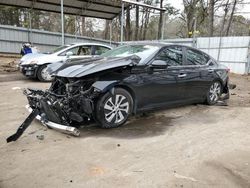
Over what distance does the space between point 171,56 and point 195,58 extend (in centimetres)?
99

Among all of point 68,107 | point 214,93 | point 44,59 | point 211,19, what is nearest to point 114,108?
point 68,107

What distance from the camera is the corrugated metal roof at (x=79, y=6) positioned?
1677cm

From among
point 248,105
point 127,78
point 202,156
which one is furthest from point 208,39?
point 202,156

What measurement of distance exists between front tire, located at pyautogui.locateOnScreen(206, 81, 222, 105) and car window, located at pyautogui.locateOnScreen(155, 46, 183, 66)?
1.45 m

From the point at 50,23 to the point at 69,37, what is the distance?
13.2m

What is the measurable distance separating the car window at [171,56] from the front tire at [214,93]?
1.45 meters

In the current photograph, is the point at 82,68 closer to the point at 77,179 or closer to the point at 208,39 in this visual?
the point at 77,179

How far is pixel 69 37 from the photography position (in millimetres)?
20109

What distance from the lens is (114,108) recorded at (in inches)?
207

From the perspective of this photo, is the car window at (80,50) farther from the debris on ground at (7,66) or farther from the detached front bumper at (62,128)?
the detached front bumper at (62,128)

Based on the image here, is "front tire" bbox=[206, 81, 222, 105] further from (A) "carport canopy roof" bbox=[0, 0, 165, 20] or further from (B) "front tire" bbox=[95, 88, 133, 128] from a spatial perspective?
(A) "carport canopy roof" bbox=[0, 0, 165, 20]

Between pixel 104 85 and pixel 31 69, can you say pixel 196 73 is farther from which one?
pixel 31 69

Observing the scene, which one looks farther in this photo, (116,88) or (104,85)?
(116,88)

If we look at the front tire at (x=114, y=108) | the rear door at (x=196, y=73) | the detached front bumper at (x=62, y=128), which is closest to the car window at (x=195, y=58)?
the rear door at (x=196, y=73)
